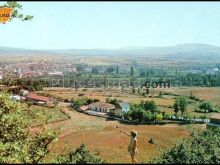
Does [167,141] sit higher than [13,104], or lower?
lower

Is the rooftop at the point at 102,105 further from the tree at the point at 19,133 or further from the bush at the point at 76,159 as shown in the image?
the tree at the point at 19,133

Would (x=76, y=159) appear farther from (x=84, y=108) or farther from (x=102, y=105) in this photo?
(x=84, y=108)

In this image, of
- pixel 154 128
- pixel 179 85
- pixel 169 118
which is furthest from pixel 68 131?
pixel 179 85

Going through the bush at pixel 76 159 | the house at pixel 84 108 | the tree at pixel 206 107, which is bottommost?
the house at pixel 84 108

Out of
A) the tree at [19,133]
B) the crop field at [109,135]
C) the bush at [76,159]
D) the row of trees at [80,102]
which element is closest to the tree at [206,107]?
the crop field at [109,135]

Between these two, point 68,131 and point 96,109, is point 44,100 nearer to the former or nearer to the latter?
point 96,109

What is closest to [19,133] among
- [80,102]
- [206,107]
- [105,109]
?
[105,109]

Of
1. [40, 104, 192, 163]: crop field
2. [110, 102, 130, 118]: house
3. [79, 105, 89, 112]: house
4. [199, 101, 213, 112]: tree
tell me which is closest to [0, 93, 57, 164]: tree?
[40, 104, 192, 163]: crop field

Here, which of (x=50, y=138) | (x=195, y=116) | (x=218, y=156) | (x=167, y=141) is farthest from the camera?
(x=195, y=116)
